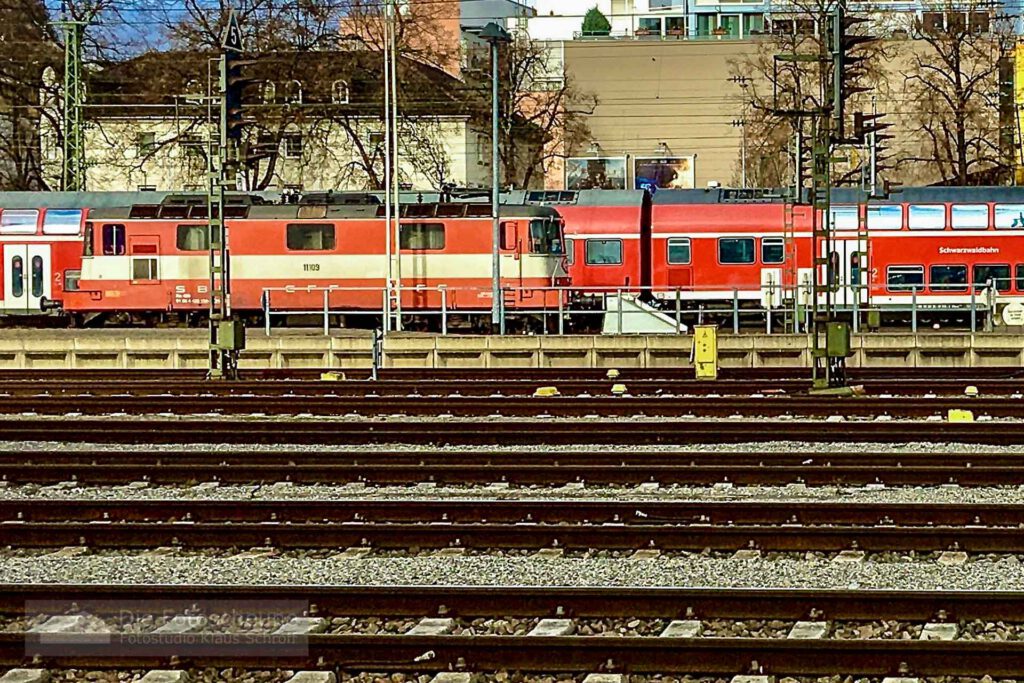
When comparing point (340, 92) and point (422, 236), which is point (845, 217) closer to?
point (422, 236)

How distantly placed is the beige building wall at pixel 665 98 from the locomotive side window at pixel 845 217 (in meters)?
29.9

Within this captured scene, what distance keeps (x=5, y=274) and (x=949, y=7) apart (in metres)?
32.9

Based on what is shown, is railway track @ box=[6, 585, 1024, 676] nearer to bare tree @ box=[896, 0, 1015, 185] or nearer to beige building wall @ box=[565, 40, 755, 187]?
bare tree @ box=[896, 0, 1015, 185]

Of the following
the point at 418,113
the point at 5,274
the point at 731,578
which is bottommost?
the point at 731,578

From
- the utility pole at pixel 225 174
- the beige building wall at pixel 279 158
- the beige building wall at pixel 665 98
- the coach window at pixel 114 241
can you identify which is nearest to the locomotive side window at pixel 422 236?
the coach window at pixel 114 241

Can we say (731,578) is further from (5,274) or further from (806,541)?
(5,274)

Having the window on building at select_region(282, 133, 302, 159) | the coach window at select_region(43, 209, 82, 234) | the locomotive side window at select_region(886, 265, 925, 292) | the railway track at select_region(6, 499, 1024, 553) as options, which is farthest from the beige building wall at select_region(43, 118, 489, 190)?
the railway track at select_region(6, 499, 1024, 553)

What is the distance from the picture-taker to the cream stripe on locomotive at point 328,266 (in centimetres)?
3806

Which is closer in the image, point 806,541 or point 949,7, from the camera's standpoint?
point 806,541

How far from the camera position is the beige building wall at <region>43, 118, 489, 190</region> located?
5759 cm

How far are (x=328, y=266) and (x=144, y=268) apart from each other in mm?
4451

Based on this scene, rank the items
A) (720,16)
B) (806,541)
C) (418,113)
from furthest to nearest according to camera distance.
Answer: (720,16) → (418,113) → (806,541)

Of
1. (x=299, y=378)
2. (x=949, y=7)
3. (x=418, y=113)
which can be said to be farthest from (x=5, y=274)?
→ (x=949, y=7)

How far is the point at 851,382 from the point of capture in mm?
24344
